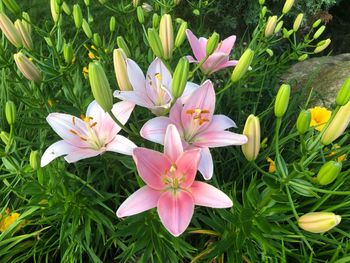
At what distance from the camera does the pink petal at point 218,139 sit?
94 centimetres

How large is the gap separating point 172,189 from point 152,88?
276 mm

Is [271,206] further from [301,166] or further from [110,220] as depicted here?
[110,220]

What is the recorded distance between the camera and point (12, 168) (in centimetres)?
118

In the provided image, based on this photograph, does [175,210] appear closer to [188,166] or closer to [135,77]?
[188,166]

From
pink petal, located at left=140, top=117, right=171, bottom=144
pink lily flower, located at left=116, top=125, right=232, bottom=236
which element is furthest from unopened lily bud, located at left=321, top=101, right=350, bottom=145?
pink petal, located at left=140, top=117, right=171, bottom=144

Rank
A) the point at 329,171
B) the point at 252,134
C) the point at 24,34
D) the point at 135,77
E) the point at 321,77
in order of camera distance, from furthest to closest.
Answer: the point at 321,77
the point at 24,34
the point at 135,77
the point at 252,134
the point at 329,171

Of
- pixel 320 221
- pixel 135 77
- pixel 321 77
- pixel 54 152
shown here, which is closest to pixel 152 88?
pixel 135 77

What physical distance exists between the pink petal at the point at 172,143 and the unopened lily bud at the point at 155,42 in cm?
24

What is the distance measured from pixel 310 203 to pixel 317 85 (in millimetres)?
962

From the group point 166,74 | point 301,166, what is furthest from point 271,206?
point 166,74

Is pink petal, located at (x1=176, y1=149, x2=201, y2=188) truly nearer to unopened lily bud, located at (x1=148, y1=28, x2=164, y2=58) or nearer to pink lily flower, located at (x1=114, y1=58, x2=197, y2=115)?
pink lily flower, located at (x1=114, y1=58, x2=197, y2=115)

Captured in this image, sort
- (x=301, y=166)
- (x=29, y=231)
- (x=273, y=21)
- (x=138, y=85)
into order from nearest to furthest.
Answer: (x=301, y=166)
(x=138, y=85)
(x=29, y=231)
(x=273, y=21)

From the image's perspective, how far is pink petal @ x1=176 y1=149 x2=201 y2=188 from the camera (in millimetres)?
888

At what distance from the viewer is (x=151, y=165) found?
922 millimetres
